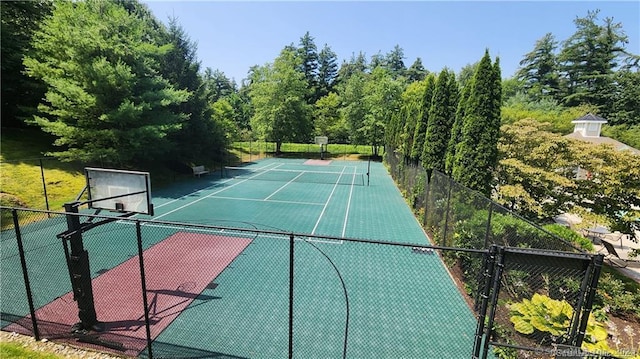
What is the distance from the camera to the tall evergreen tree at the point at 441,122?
11.9 metres

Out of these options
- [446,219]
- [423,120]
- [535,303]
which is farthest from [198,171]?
[535,303]

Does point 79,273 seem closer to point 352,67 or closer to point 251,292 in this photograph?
point 251,292

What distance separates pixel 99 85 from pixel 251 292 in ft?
47.7

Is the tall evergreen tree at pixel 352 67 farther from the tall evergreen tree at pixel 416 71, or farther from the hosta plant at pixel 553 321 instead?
the hosta plant at pixel 553 321

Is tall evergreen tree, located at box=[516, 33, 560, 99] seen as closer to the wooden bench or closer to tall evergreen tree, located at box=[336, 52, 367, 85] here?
tall evergreen tree, located at box=[336, 52, 367, 85]

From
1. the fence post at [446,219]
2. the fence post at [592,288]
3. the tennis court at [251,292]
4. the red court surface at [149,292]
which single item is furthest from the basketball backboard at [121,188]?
the fence post at [446,219]

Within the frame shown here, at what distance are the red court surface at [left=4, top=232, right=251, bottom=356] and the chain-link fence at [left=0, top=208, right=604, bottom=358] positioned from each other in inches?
1.0

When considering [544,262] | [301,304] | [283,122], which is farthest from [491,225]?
[283,122]

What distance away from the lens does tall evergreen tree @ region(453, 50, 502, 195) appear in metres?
8.62

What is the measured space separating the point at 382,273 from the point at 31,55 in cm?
2356

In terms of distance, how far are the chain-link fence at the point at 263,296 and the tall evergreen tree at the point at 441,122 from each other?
4800mm

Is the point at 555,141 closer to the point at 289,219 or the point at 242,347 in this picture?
the point at 289,219

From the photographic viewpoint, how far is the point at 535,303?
4.32 m

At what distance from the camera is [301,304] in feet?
19.3
